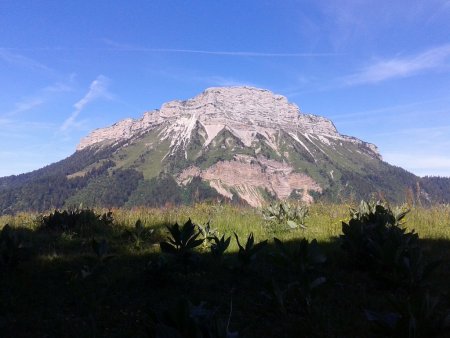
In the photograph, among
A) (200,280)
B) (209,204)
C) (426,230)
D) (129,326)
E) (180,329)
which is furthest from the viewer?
(209,204)

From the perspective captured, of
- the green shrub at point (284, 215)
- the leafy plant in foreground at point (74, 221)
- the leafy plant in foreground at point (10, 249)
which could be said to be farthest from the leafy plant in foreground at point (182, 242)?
the green shrub at point (284, 215)

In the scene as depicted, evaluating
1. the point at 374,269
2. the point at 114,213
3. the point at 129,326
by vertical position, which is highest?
the point at 114,213

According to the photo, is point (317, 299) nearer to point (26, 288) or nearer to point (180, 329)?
point (180, 329)

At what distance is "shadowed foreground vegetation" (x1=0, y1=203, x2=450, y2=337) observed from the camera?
279 cm

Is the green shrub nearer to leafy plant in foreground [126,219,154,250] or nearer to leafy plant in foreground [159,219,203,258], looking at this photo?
leafy plant in foreground [126,219,154,250]

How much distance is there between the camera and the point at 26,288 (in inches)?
181

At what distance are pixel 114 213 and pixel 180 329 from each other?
32.6ft

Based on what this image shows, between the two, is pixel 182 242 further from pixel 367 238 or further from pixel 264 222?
pixel 264 222

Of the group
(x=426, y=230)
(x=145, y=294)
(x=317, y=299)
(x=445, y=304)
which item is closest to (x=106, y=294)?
(x=145, y=294)

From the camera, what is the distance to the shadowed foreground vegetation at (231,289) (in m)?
2.79

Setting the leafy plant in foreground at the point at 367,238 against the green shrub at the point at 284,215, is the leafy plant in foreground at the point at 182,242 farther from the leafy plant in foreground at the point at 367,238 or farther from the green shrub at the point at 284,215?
the green shrub at the point at 284,215

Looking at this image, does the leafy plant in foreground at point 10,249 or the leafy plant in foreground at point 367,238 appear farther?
the leafy plant in foreground at point 10,249

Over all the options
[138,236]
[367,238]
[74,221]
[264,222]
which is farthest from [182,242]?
[74,221]

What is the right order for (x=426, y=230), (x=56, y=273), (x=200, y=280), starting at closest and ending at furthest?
(x=200, y=280)
(x=56, y=273)
(x=426, y=230)
